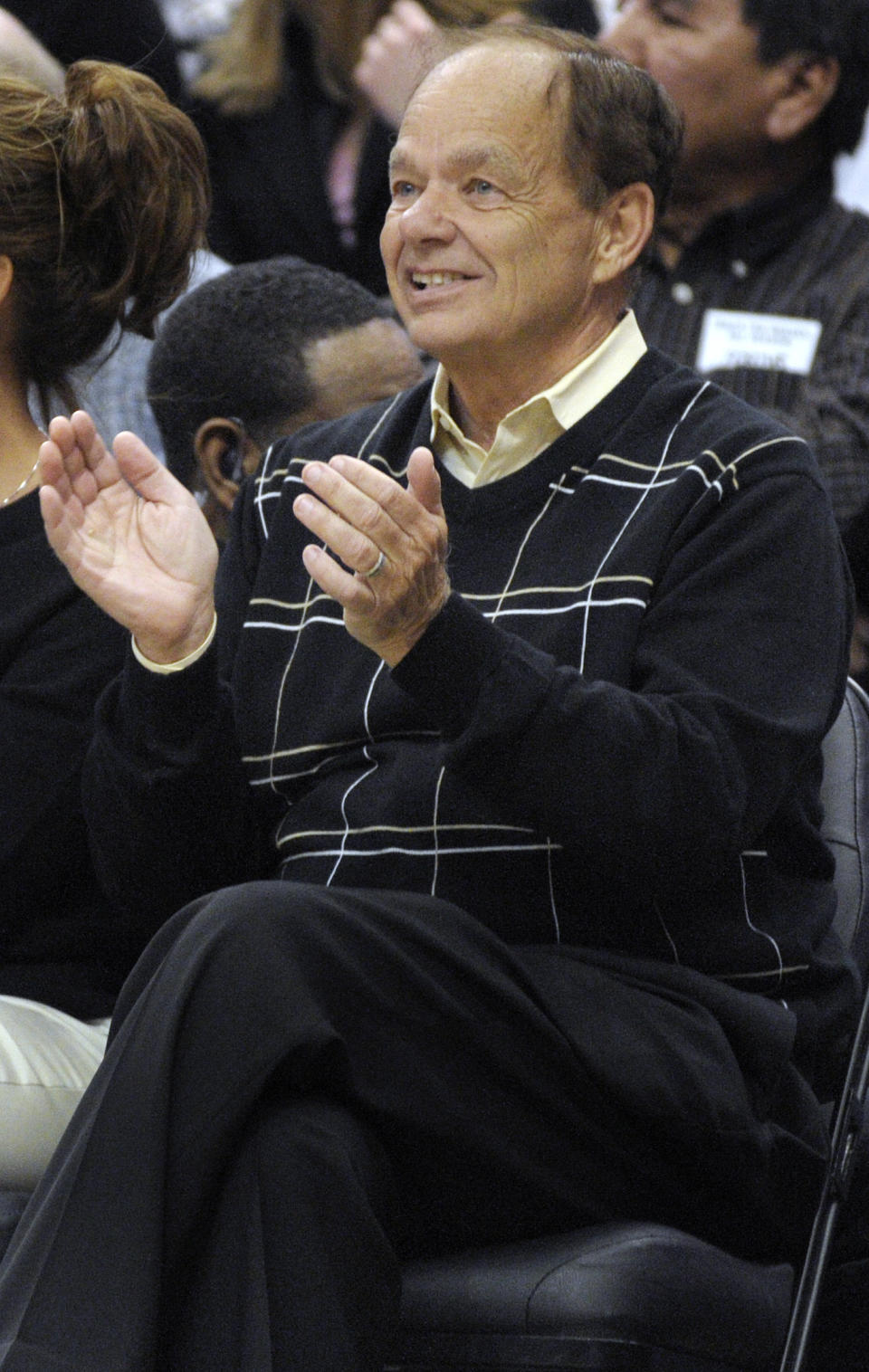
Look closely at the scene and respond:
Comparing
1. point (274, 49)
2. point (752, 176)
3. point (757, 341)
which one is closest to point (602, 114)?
point (757, 341)

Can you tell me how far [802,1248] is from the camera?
7.14 ft

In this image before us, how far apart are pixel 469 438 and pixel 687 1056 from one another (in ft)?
2.63

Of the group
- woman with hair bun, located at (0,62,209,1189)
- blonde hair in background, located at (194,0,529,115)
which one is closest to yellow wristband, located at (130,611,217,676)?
woman with hair bun, located at (0,62,209,1189)

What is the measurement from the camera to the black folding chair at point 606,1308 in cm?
183

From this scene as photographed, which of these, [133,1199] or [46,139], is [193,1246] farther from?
[46,139]

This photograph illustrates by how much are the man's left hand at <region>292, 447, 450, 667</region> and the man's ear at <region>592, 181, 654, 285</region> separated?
23.9 inches

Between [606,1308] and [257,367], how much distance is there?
1703 mm

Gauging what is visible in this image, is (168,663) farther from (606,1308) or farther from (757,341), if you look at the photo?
(757,341)

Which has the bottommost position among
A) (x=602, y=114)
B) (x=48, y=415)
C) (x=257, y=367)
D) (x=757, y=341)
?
(x=757, y=341)

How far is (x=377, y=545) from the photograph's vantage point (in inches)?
74.6

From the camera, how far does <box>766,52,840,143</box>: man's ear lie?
12.5ft

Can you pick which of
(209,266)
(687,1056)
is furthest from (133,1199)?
(209,266)

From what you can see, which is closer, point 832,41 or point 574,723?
point 574,723

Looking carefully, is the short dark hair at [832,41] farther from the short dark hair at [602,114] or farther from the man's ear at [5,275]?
the man's ear at [5,275]
